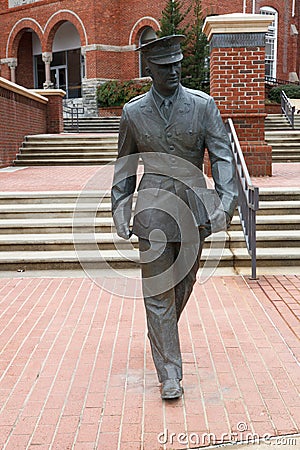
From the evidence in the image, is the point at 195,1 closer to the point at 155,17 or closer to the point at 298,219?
the point at 155,17

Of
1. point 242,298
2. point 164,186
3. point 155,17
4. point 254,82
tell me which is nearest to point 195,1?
point 155,17

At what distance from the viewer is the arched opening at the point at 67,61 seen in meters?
29.1

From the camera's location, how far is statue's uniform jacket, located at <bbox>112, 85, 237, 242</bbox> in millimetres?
3176

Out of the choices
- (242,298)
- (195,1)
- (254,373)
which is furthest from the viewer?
(195,1)

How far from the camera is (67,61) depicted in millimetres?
29656

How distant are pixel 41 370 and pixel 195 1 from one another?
79.1ft

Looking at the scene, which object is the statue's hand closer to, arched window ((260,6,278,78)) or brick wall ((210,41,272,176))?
brick wall ((210,41,272,176))

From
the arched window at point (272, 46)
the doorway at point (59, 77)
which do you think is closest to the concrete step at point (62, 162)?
the doorway at point (59, 77)

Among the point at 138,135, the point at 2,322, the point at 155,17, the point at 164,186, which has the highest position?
the point at 155,17

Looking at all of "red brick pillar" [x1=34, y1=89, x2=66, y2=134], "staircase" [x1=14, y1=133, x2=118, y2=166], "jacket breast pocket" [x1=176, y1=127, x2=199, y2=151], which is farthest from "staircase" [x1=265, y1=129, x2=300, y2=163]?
"jacket breast pocket" [x1=176, y1=127, x2=199, y2=151]

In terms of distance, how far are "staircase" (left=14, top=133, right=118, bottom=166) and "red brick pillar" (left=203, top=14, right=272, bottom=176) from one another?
4.90 meters

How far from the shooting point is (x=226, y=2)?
1036 inches

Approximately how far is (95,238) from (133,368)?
319 cm
